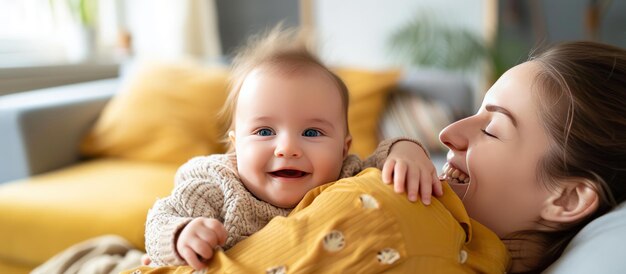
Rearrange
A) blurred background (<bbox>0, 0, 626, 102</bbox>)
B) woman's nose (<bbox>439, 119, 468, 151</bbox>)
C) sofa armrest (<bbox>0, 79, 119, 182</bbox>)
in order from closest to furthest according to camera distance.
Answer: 1. woman's nose (<bbox>439, 119, 468, 151</bbox>)
2. sofa armrest (<bbox>0, 79, 119, 182</bbox>)
3. blurred background (<bbox>0, 0, 626, 102</bbox>)

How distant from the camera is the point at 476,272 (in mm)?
840

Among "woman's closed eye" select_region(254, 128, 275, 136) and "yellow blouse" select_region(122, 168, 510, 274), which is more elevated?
"woman's closed eye" select_region(254, 128, 275, 136)

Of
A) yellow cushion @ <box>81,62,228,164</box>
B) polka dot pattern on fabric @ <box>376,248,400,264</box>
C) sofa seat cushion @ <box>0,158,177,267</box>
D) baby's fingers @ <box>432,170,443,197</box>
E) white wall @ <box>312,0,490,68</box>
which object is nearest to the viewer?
polka dot pattern on fabric @ <box>376,248,400,264</box>

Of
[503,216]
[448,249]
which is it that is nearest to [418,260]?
[448,249]

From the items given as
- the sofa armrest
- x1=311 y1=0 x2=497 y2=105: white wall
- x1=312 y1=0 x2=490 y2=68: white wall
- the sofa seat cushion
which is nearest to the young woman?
the sofa seat cushion

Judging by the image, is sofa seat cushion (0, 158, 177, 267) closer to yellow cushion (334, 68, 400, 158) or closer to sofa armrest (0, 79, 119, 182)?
sofa armrest (0, 79, 119, 182)

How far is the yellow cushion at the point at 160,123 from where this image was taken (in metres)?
2.74

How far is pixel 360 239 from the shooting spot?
779 mm

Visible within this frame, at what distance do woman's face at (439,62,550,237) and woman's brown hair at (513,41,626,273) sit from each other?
0.7 inches

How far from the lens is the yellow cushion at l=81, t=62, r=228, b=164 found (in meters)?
2.74

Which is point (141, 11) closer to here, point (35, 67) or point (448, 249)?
point (35, 67)

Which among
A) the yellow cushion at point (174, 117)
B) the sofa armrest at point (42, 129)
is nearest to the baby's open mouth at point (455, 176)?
the yellow cushion at point (174, 117)

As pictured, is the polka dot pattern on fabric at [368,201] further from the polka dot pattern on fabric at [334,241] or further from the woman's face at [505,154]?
the woman's face at [505,154]

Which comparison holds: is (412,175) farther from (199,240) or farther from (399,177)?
(199,240)
